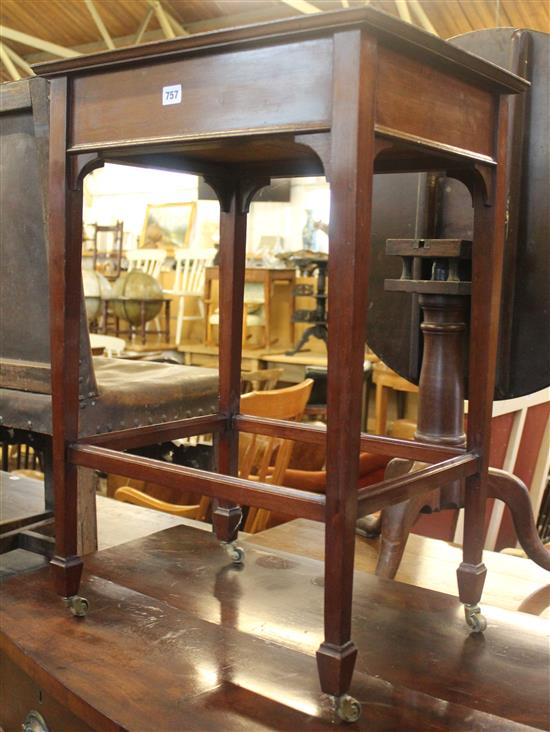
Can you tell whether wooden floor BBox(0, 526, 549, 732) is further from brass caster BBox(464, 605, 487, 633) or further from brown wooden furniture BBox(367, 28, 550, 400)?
brown wooden furniture BBox(367, 28, 550, 400)

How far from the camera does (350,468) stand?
0.93 m

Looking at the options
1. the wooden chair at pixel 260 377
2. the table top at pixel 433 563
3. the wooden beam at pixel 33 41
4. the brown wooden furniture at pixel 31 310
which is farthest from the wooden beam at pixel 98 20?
the table top at pixel 433 563

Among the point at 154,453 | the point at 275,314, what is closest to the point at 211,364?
the point at 275,314

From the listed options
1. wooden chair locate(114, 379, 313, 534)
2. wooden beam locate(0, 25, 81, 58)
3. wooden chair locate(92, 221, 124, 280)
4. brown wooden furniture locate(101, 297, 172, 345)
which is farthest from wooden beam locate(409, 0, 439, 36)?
wooden chair locate(114, 379, 313, 534)

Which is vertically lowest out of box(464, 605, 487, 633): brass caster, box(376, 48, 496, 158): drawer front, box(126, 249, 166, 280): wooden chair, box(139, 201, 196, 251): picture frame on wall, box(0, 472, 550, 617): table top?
box(0, 472, 550, 617): table top

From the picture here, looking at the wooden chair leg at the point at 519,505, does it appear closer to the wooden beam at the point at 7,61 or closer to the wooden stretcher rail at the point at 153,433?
the wooden stretcher rail at the point at 153,433

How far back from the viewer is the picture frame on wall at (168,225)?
10906mm

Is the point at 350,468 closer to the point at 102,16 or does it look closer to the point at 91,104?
the point at 91,104

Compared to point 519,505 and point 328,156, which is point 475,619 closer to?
point 519,505

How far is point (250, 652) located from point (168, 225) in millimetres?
Result: 10430

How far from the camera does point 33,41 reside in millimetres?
9359

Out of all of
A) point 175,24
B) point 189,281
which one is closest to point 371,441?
point 189,281

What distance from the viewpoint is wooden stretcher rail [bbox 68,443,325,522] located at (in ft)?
3.18

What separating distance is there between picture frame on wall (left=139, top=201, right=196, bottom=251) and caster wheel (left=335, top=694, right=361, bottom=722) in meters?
10.0
